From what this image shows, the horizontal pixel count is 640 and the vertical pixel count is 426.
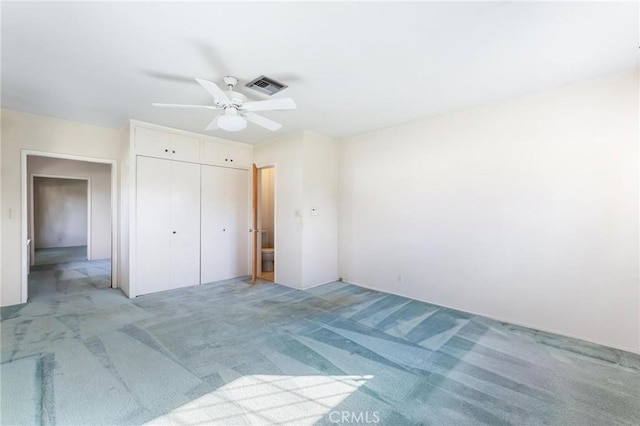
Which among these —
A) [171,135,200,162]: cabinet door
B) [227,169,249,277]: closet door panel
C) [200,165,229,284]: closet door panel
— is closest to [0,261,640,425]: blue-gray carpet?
[200,165,229,284]: closet door panel

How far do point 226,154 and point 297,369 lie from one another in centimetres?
410

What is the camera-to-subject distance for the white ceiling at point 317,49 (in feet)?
6.18

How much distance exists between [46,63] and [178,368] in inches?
119

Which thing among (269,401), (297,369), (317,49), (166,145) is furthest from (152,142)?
(269,401)

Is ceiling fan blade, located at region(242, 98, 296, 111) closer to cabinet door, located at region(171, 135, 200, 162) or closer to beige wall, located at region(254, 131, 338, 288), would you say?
beige wall, located at region(254, 131, 338, 288)

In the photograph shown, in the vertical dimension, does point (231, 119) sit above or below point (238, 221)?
above

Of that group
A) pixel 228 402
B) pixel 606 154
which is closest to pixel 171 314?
pixel 228 402

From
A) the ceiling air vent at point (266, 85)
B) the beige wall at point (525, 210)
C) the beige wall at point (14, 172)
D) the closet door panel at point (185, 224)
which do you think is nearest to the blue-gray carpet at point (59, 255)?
the beige wall at point (14, 172)

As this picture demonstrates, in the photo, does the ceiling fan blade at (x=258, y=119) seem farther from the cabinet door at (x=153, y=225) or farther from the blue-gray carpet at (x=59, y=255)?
the blue-gray carpet at (x=59, y=255)

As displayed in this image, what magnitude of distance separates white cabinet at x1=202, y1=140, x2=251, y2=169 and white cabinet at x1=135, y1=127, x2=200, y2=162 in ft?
0.53

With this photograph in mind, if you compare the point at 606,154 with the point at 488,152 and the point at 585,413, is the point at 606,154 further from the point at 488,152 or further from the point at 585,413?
the point at 585,413

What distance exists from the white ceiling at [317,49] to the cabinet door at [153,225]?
3.71ft

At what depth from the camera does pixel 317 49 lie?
2311 mm

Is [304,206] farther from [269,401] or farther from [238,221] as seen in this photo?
[269,401]
